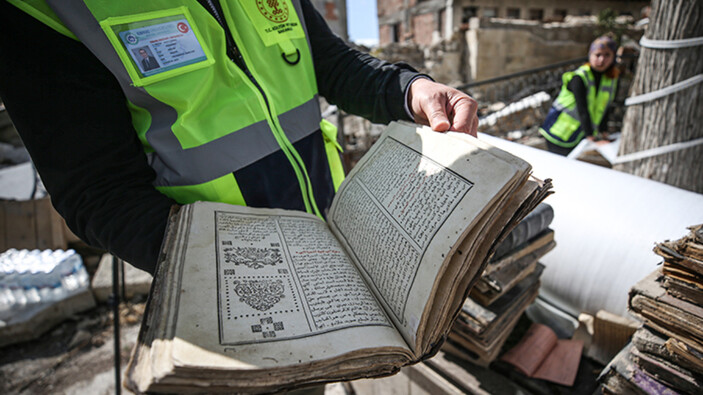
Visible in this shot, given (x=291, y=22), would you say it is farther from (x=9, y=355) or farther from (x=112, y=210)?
(x=9, y=355)

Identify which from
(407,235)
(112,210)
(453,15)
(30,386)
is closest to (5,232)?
(30,386)

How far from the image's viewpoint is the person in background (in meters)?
3.57

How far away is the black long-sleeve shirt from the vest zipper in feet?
1.04

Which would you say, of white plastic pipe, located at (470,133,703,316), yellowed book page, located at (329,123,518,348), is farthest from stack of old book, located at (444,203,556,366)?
yellowed book page, located at (329,123,518,348)

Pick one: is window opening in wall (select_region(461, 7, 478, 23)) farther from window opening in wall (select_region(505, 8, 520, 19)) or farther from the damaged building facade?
window opening in wall (select_region(505, 8, 520, 19))

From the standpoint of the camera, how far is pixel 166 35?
2.81 ft

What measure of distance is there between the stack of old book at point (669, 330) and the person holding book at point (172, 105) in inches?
Answer: 22.7

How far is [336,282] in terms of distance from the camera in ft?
2.45

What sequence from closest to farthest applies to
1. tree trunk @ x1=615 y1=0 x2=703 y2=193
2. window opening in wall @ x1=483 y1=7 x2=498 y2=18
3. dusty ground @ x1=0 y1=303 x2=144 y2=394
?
tree trunk @ x1=615 y1=0 x2=703 y2=193 < dusty ground @ x1=0 y1=303 x2=144 y2=394 < window opening in wall @ x1=483 y1=7 x2=498 y2=18

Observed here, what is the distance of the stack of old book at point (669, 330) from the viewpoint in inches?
31.0

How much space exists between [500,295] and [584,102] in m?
3.35

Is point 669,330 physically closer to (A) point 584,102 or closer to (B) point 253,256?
(B) point 253,256

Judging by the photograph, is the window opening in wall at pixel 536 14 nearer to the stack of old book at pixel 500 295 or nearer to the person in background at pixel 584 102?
the person in background at pixel 584 102

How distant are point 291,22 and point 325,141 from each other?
41cm
